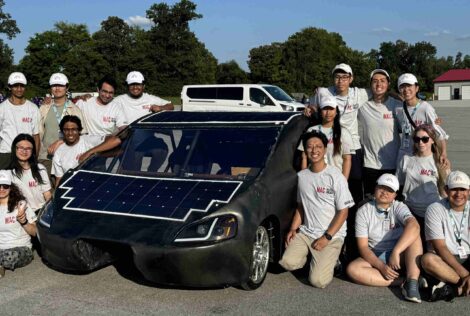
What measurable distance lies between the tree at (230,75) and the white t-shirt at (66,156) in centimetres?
8082

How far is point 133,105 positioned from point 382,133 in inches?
119

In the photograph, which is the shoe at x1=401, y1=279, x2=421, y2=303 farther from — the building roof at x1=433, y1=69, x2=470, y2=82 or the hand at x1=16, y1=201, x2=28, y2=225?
the building roof at x1=433, y1=69, x2=470, y2=82

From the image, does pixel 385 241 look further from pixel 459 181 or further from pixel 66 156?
pixel 66 156

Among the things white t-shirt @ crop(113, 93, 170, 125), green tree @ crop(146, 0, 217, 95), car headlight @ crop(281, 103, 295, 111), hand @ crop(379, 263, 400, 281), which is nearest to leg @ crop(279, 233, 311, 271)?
hand @ crop(379, 263, 400, 281)

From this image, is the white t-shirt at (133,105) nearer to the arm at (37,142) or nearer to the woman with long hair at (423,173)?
the arm at (37,142)

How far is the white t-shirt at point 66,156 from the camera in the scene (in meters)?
6.02

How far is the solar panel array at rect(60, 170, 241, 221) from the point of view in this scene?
14.2ft

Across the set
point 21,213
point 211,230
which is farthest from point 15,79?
point 211,230

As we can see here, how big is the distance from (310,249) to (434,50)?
106 m

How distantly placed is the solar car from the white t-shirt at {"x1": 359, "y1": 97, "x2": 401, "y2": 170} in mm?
741

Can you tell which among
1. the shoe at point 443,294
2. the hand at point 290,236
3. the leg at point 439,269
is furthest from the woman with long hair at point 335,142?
the shoe at point 443,294

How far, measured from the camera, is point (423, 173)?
202 inches

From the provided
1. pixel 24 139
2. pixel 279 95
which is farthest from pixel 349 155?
pixel 279 95

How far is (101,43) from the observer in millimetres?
75000
